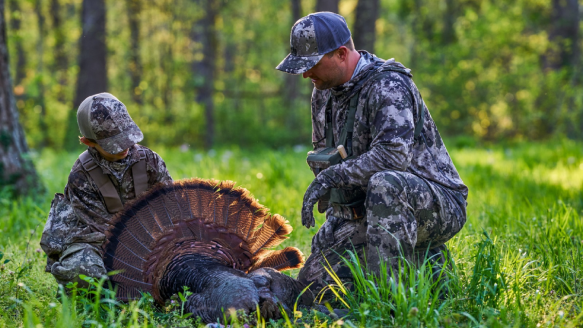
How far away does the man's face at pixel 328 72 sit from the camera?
3146mm

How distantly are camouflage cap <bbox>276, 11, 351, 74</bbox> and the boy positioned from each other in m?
1.05

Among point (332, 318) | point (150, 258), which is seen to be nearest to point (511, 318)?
point (332, 318)

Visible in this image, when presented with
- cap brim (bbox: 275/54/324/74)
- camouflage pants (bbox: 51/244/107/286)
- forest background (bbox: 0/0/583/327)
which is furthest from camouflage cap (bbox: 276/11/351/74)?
camouflage pants (bbox: 51/244/107/286)

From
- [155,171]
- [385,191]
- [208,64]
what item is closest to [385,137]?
[385,191]

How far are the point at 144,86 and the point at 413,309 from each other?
54.5 ft

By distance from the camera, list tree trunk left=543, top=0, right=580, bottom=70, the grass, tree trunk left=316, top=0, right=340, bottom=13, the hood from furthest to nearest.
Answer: tree trunk left=543, top=0, right=580, bottom=70
tree trunk left=316, top=0, right=340, bottom=13
the hood
the grass

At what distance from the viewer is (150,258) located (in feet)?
10.0

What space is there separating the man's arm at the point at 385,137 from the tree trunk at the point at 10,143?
14.0ft

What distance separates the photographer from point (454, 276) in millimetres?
2850

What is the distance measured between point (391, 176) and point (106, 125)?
168 centimetres

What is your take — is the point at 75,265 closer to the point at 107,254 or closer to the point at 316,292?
the point at 107,254

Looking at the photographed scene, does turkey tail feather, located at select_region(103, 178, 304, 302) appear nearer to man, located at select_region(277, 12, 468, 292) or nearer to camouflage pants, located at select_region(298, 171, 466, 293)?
camouflage pants, located at select_region(298, 171, 466, 293)

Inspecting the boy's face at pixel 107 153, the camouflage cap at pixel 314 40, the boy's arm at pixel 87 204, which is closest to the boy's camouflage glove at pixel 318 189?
the camouflage cap at pixel 314 40

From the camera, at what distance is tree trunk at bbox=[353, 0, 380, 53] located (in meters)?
11.5
